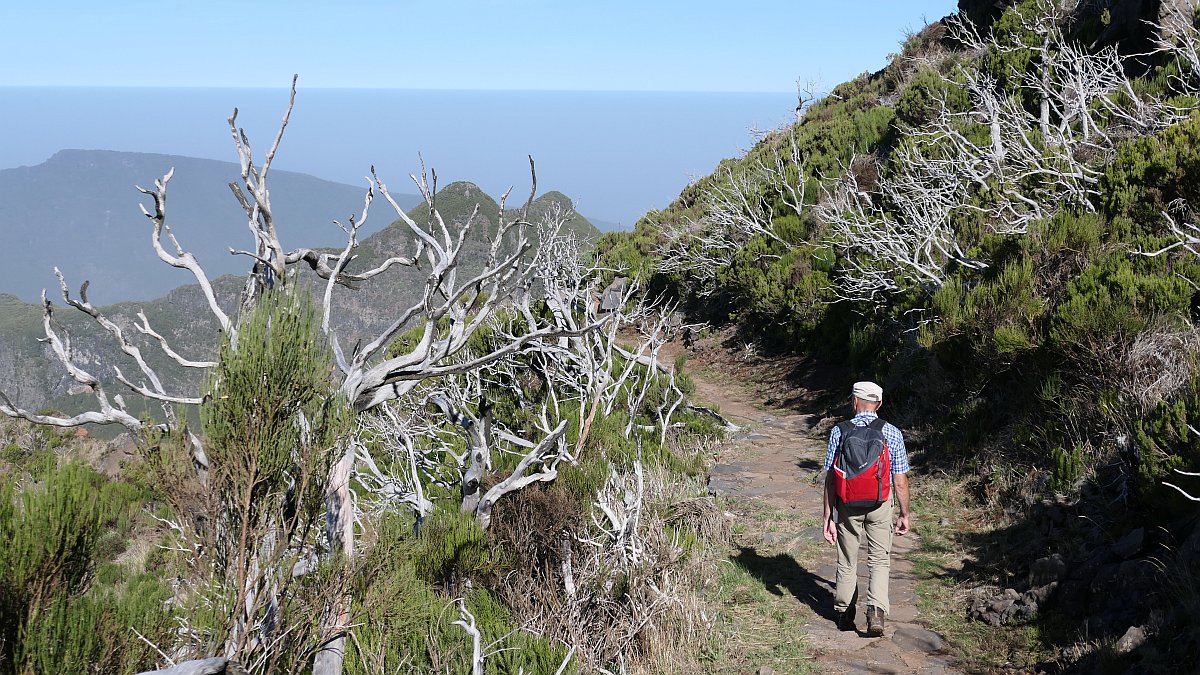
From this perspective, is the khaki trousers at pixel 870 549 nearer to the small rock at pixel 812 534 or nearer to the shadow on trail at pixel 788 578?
the shadow on trail at pixel 788 578

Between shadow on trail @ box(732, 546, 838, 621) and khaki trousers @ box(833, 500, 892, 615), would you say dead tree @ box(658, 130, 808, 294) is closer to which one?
shadow on trail @ box(732, 546, 838, 621)

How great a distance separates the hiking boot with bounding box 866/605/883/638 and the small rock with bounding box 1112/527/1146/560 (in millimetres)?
1280

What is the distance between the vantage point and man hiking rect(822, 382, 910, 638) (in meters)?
4.36

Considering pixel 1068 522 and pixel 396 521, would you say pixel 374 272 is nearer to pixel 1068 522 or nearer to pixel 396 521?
pixel 396 521

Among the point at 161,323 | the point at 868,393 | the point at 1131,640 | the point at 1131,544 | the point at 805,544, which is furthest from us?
the point at 161,323

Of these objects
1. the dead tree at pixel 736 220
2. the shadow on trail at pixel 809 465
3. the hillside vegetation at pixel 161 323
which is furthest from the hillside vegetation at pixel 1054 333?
the hillside vegetation at pixel 161 323

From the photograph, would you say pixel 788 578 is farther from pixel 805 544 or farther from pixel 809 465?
pixel 809 465

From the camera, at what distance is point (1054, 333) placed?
600 centimetres

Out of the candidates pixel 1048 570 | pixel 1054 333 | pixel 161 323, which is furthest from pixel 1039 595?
pixel 161 323

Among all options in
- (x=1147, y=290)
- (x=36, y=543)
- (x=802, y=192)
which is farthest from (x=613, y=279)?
(x=36, y=543)

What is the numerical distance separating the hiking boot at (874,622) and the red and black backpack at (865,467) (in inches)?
23.5

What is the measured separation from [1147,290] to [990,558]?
7.60 feet

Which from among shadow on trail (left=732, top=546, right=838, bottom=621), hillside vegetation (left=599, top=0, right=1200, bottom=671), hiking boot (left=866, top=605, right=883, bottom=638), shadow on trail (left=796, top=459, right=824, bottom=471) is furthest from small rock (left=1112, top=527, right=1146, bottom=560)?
shadow on trail (left=796, top=459, right=824, bottom=471)

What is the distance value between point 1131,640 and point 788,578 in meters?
2.18
